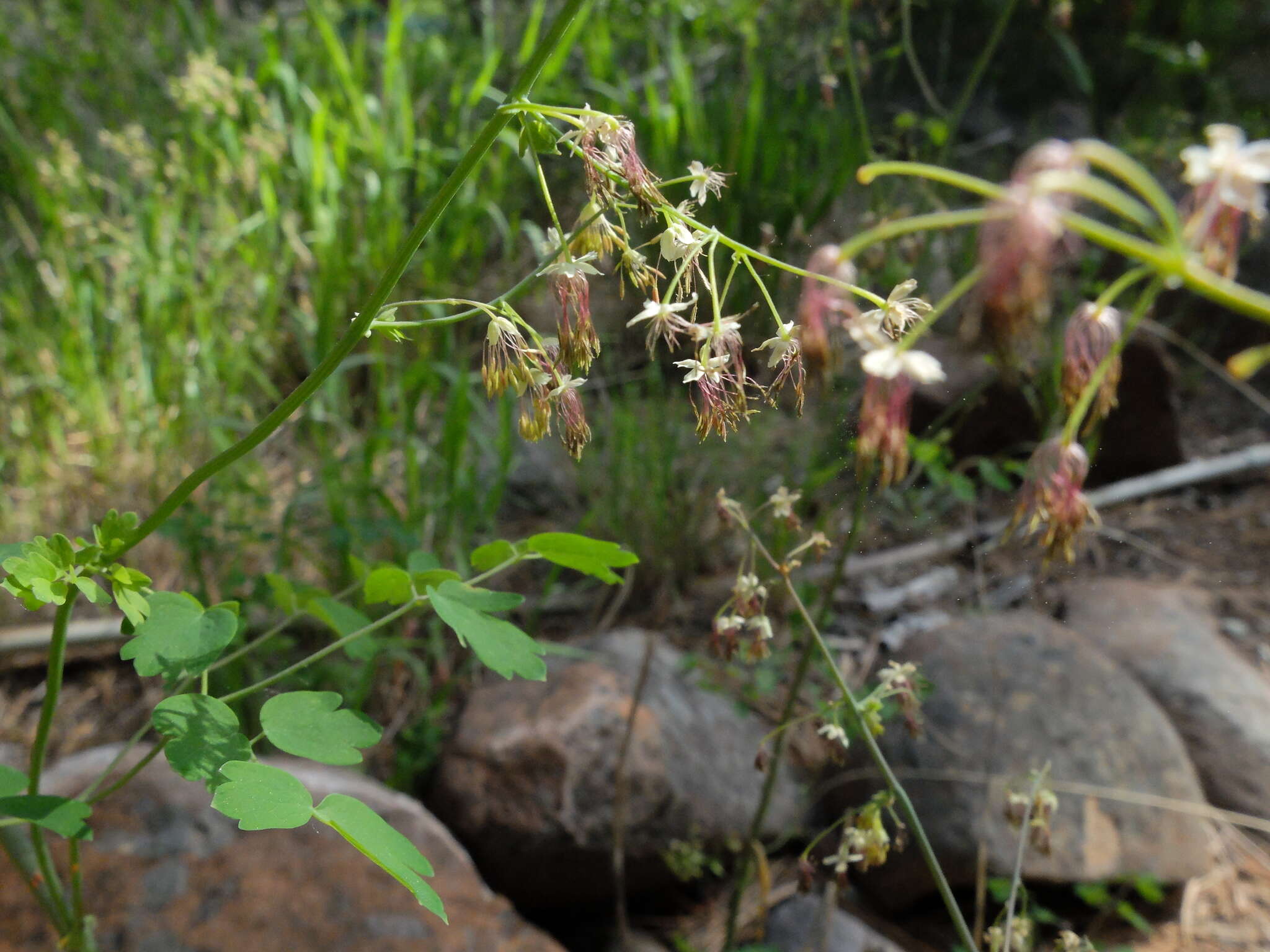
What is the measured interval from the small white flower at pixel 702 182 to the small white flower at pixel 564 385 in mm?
195

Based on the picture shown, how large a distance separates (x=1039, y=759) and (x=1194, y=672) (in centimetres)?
68

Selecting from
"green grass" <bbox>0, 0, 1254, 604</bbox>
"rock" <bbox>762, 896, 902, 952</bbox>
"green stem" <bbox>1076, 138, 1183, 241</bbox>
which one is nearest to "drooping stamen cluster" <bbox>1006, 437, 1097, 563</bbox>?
"green stem" <bbox>1076, 138, 1183, 241</bbox>

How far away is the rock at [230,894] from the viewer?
133cm

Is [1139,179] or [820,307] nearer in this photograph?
[1139,179]

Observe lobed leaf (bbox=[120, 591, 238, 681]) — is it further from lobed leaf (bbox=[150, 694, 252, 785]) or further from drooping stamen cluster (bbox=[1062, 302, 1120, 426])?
drooping stamen cluster (bbox=[1062, 302, 1120, 426])

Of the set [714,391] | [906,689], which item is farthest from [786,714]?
[714,391]

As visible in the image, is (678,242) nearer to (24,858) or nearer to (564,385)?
(564,385)

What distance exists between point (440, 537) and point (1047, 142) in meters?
2.19

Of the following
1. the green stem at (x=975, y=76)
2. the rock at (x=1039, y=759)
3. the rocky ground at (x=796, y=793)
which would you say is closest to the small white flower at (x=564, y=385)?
the rocky ground at (x=796, y=793)

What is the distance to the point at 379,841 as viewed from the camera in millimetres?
788

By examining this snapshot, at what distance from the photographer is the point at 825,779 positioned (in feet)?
7.21

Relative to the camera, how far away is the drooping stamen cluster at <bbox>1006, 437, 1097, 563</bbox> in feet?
2.01

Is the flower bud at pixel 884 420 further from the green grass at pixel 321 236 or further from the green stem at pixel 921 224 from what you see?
the green grass at pixel 321 236

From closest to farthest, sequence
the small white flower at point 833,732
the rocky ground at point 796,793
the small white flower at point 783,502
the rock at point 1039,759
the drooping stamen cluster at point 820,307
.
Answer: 1. the drooping stamen cluster at point 820,307
2. the small white flower at point 833,732
3. the small white flower at point 783,502
4. the rocky ground at point 796,793
5. the rock at point 1039,759
